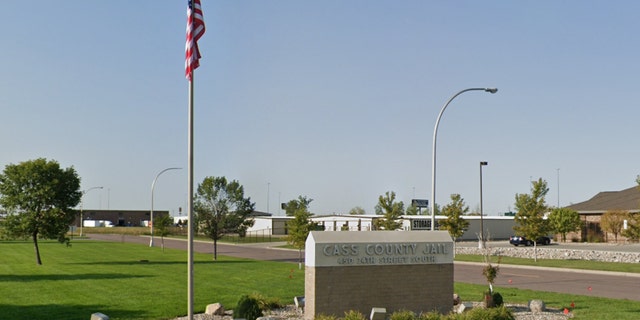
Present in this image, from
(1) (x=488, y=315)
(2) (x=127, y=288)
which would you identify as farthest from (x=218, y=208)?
(1) (x=488, y=315)

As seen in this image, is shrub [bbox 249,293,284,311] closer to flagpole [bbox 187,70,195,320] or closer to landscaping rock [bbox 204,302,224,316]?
landscaping rock [bbox 204,302,224,316]

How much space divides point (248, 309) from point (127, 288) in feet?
32.7

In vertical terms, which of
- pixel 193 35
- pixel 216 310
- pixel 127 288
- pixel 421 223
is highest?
pixel 193 35

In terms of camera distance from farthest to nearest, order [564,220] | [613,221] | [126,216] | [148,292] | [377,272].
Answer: [126,216], [564,220], [613,221], [148,292], [377,272]

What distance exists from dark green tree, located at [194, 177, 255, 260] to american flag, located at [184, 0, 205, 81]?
32389 mm

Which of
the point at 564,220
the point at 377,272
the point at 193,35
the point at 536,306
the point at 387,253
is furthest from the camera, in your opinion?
the point at 564,220

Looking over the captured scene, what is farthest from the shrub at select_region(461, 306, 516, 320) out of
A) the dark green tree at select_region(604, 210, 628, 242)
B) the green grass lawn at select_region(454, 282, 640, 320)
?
the dark green tree at select_region(604, 210, 628, 242)

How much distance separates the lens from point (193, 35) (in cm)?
1422

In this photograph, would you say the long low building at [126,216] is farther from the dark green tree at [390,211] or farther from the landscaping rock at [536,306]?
the landscaping rock at [536,306]

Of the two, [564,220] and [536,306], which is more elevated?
[564,220]

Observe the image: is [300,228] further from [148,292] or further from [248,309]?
[248,309]

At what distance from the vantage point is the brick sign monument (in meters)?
16.4

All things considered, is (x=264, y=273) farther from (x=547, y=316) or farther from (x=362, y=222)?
(x=362, y=222)

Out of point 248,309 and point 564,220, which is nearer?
point 248,309
